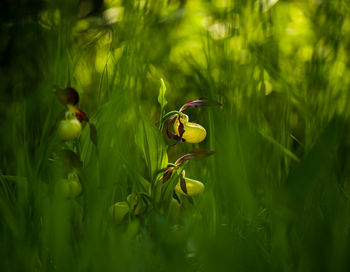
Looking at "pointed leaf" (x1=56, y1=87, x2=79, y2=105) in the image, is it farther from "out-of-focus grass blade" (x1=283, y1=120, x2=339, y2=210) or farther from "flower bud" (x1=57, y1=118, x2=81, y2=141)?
"out-of-focus grass blade" (x1=283, y1=120, x2=339, y2=210)

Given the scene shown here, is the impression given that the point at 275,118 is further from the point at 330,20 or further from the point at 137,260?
the point at 137,260

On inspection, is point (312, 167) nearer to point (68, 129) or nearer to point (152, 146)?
point (152, 146)

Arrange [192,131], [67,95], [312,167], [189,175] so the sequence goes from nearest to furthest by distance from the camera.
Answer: [312,167] → [67,95] → [192,131] → [189,175]

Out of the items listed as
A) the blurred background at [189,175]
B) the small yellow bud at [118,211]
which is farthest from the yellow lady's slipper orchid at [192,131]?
the small yellow bud at [118,211]

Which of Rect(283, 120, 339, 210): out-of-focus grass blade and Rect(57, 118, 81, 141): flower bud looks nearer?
Rect(283, 120, 339, 210): out-of-focus grass blade

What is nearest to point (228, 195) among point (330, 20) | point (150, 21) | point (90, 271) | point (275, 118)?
point (90, 271)

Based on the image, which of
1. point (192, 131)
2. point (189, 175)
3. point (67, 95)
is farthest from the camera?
point (189, 175)

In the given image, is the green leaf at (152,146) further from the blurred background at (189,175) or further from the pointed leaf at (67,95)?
the pointed leaf at (67,95)

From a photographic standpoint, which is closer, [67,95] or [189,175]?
[67,95]

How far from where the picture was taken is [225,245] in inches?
18.9

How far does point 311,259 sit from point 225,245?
122 millimetres

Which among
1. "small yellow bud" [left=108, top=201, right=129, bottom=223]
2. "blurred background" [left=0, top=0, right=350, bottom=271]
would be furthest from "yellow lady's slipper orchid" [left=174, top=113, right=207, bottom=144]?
"small yellow bud" [left=108, top=201, right=129, bottom=223]

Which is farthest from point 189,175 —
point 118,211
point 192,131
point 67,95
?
point 67,95

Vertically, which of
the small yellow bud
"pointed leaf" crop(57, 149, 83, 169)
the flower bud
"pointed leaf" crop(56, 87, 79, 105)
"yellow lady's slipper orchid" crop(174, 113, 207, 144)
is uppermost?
"pointed leaf" crop(56, 87, 79, 105)
